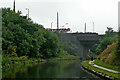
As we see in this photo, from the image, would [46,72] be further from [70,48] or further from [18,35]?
[70,48]

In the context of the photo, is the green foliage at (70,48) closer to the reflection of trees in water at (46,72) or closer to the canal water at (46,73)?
the reflection of trees in water at (46,72)

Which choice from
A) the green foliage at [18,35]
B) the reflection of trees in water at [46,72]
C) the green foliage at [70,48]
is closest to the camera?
the reflection of trees in water at [46,72]

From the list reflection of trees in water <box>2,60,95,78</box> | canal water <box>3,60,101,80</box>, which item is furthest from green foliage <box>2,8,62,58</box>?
canal water <box>3,60,101,80</box>

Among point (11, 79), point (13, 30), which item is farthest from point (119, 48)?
point (13, 30)

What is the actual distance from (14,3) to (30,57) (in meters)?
15.4

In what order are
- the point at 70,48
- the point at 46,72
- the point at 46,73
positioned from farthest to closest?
the point at 70,48, the point at 46,72, the point at 46,73

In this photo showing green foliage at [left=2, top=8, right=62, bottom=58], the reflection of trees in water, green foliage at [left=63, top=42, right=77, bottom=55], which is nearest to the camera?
the reflection of trees in water

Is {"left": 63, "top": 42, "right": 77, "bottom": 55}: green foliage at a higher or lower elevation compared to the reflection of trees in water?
higher

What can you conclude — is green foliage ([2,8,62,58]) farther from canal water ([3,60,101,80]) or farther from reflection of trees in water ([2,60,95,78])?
canal water ([3,60,101,80])

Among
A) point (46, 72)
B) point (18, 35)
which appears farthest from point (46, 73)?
point (18, 35)

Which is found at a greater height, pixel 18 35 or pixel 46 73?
pixel 18 35

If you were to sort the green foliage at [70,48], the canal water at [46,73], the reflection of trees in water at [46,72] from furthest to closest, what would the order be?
1. the green foliage at [70,48]
2. the reflection of trees in water at [46,72]
3. the canal water at [46,73]

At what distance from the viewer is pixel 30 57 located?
61.5m

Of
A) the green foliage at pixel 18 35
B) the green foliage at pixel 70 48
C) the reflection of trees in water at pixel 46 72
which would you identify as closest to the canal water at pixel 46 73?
the reflection of trees in water at pixel 46 72
